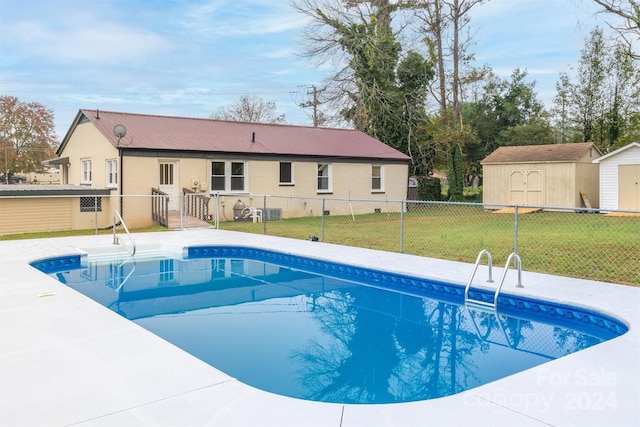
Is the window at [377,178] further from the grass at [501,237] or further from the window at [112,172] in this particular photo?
the window at [112,172]

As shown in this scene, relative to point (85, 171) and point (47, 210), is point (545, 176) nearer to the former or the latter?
point (85, 171)

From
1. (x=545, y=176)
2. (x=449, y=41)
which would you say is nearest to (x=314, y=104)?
(x=449, y=41)

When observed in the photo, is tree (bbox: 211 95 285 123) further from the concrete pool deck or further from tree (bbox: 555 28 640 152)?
the concrete pool deck

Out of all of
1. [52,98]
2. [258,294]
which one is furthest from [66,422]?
[52,98]

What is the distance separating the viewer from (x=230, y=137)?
63.8 feet

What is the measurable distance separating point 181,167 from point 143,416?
48.6 feet

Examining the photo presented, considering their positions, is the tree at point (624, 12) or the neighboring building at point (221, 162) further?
the neighboring building at point (221, 162)

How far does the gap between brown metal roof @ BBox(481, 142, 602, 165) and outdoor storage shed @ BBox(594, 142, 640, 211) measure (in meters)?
1.34

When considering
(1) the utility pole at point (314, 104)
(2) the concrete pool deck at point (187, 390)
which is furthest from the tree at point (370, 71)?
(2) the concrete pool deck at point (187, 390)

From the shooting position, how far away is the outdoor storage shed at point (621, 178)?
19000mm

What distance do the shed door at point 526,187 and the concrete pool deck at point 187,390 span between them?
56.3 feet

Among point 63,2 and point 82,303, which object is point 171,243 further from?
point 63,2

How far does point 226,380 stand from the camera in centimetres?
382

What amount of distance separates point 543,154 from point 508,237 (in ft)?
34.8
